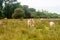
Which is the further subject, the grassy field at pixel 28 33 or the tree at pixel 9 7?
the tree at pixel 9 7

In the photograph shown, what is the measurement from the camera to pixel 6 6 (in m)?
49.8

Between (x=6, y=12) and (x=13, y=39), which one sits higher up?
(x=13, y=39)

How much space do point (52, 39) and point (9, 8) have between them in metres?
41.1

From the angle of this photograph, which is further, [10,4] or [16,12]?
[10,4]

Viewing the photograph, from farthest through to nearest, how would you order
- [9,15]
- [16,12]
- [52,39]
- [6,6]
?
[6,6] < [9,15] < [16,12] < [52,39]

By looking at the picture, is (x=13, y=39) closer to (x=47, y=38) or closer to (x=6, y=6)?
(x=47, y=38)

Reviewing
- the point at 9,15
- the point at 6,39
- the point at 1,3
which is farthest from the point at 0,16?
the point at 6,39

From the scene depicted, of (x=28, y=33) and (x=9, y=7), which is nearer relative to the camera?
(x=28, y=33)

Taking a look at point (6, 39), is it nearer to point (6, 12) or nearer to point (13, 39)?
point (13, 39)

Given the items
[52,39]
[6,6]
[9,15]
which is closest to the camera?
[52,39]

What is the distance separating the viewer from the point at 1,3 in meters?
48.7

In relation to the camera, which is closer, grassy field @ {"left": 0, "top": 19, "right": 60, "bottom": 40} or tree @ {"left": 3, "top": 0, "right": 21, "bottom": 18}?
grassy field @ {"left": 0, "top": 19, "right": 60, "bottom": 40}

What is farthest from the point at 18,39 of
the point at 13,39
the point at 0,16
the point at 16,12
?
the point at 0,16

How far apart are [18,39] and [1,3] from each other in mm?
42493
